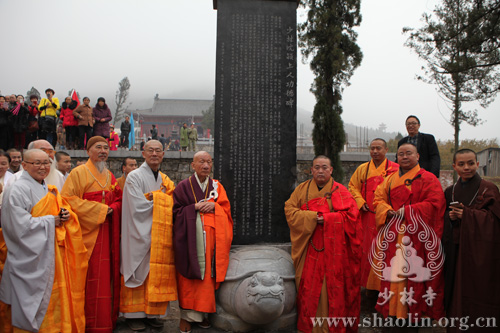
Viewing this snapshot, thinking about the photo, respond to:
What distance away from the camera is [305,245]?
381 centimetres

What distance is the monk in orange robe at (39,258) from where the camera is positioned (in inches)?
126

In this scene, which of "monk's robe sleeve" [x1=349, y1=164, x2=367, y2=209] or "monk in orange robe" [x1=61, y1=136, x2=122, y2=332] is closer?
"monk in orange robe" [x1=61, y1=136, x2=122, y2=332]

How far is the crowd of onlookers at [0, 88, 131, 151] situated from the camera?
9.48 meters

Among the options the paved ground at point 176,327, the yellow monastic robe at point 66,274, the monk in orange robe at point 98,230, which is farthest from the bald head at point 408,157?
the yellow monastic robe at point 66,274

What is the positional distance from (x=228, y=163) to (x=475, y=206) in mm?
2613

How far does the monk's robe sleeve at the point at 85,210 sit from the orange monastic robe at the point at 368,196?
9.79ft

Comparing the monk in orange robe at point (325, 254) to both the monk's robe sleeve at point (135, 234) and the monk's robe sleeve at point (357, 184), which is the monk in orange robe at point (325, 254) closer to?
the monk's robe sleeve at point (357, 184)

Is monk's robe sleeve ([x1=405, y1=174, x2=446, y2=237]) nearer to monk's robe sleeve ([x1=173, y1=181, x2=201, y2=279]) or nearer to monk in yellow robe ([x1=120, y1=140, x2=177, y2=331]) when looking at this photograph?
monk's robe sleeve ([x1=173, y1=181, x2=201, y2=279])

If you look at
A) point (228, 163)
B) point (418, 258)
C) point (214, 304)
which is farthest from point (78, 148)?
point (418, 258)

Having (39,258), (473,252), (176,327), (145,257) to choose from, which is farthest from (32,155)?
(473,252)

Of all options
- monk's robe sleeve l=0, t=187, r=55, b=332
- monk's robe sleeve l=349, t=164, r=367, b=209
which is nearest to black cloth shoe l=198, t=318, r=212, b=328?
monk's robe sleeve l=0, t=187, r=55, b=332

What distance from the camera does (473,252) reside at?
337cm

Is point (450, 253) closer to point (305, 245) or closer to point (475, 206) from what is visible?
point (475, 206)

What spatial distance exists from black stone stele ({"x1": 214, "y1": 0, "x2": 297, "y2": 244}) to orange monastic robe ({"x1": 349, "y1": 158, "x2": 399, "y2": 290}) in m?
0.93
